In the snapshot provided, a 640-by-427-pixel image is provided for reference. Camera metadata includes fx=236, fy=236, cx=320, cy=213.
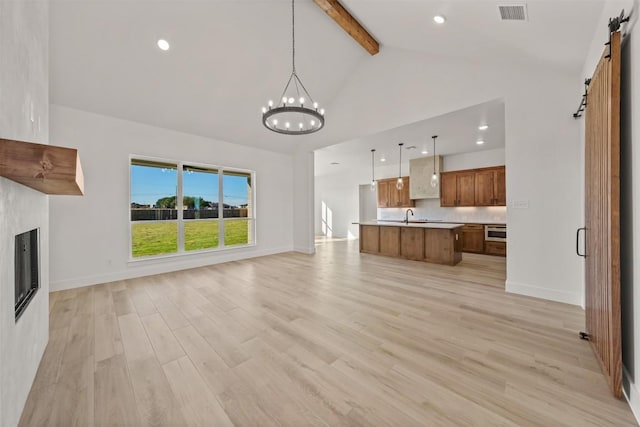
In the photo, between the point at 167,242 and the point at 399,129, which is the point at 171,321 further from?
the point at 399,129

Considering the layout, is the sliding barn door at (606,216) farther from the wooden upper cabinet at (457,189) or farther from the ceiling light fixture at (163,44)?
the wooden upper cabinet at (457,189)

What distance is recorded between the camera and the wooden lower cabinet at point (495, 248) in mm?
6285

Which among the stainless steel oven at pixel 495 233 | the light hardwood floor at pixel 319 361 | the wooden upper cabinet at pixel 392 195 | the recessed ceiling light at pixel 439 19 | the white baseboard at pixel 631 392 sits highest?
the recessed ceiling light at pixel 439 19

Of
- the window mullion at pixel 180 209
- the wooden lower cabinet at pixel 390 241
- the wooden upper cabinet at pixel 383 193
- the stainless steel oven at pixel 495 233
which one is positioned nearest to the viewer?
the window mullion at pixel 180 209

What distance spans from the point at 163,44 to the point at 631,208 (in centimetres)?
575

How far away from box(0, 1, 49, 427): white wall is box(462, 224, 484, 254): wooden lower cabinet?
8303 millimetres

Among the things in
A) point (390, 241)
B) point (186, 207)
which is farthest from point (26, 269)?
point (390, 241)

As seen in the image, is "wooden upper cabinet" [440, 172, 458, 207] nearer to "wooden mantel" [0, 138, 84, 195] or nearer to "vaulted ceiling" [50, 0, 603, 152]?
"vaulted ceiling" [50, 0, 603, 152]

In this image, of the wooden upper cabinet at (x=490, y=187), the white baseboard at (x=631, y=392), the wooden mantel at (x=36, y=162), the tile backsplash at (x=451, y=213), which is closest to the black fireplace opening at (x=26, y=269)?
the wooden mantel at (x=36, y=162)

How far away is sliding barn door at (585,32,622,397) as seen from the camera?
1.57m

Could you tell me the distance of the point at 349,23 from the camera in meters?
4.12

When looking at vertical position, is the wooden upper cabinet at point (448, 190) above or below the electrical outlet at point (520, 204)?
above

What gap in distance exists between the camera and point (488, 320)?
266cm

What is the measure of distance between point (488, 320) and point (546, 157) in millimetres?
2432
